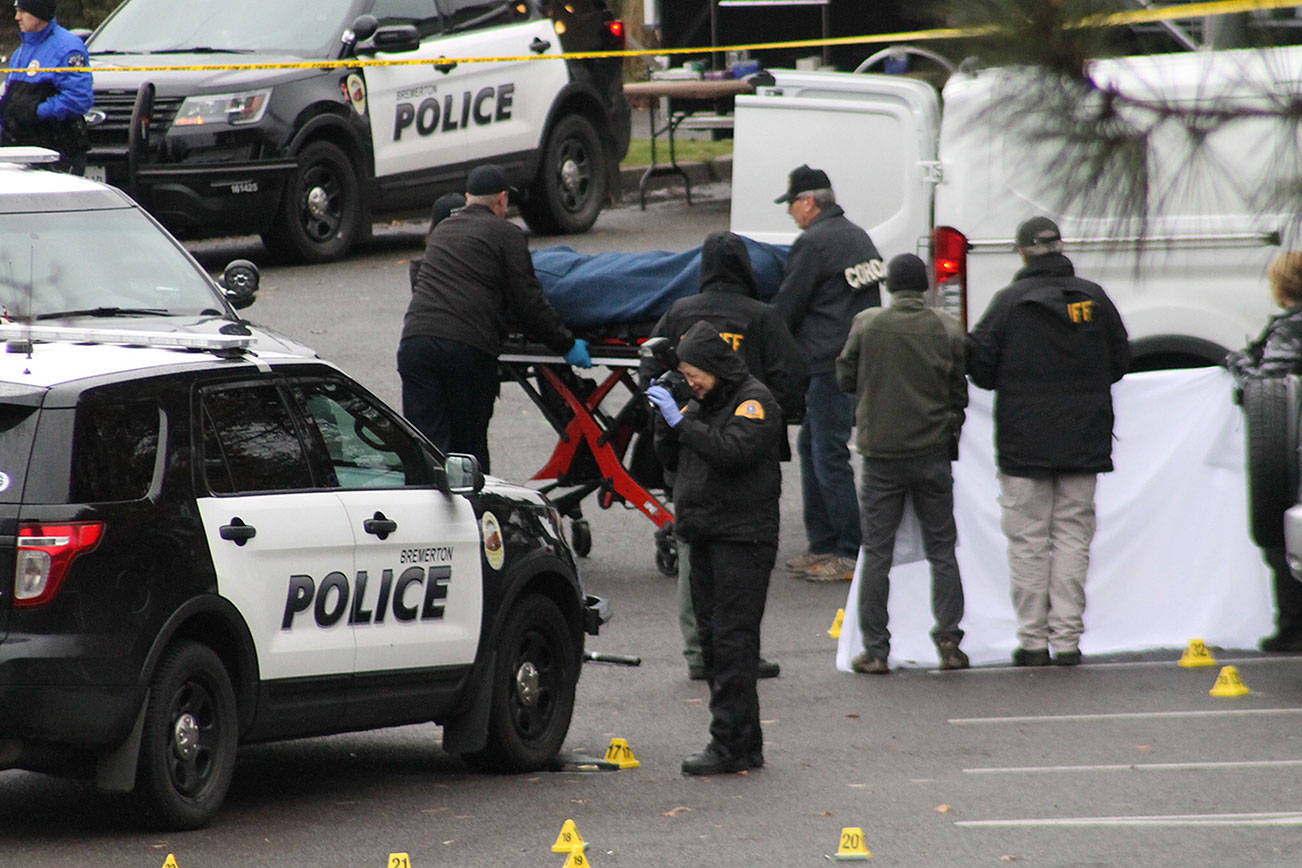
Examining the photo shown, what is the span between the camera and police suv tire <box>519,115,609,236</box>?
18766mm

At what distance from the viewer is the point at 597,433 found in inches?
456

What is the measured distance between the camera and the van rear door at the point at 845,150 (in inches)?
484

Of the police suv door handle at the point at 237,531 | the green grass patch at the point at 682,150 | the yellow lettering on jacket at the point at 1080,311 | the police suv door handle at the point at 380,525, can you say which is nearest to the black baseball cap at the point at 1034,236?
the yellow lettering on jacket at the point at 1080,311

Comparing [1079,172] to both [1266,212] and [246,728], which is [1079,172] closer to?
[1266,212]

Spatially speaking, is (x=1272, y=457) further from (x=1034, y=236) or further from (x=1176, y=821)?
(x=1176, y=821)

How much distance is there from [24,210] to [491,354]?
247cm

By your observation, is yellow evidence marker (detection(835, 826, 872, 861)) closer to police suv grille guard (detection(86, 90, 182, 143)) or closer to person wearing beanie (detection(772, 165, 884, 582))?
person wearing beanie (detection(772, 165, 884, 582))

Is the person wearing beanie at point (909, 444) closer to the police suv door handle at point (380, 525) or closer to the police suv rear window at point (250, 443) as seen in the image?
the police suv door handle at point (380, 525)

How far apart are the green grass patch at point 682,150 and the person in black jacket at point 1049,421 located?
47.0ft

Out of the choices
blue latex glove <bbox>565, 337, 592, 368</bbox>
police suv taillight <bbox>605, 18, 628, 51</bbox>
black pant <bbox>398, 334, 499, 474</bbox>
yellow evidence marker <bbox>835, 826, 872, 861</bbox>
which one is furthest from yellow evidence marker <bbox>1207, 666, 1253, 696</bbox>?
police suv taillight <bbox>605, 18, 628, 51</bbox>

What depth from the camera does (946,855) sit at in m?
6.93

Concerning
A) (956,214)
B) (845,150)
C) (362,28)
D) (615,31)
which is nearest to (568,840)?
(956,214)

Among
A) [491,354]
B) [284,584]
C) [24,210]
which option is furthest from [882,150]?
[284,584]

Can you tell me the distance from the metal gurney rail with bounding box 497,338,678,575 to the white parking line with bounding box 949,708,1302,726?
2822 millimetres
